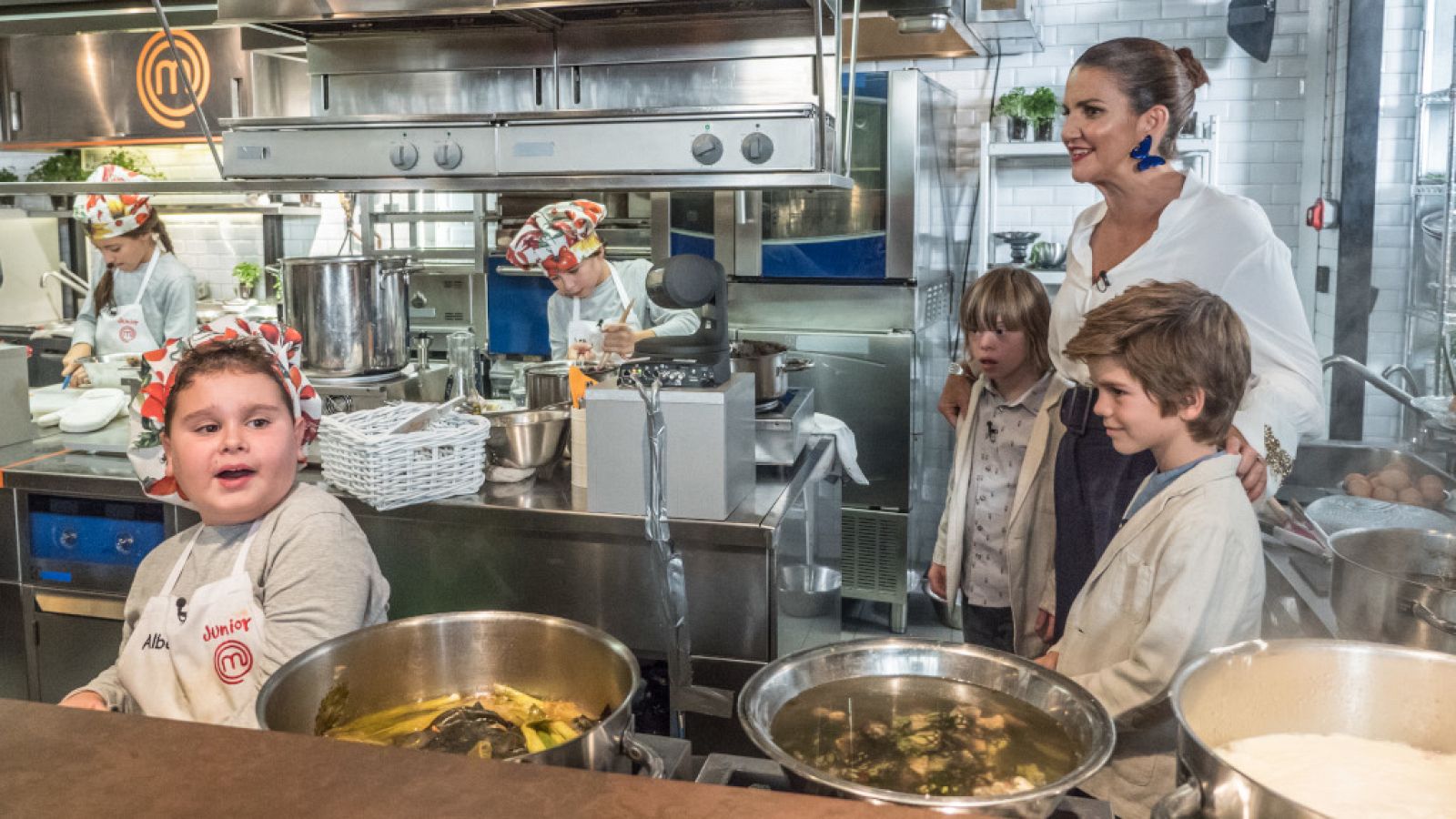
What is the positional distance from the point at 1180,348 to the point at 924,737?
111cm

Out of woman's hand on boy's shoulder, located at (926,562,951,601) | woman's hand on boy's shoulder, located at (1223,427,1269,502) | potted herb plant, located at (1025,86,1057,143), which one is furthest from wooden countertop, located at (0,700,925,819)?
potted herb plant, located at (1025,86,1057,143)

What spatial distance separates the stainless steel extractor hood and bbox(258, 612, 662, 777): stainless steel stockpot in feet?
5.61

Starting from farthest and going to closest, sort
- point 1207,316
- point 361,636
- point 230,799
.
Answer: point 1207,316, point 361,636, point 230,799

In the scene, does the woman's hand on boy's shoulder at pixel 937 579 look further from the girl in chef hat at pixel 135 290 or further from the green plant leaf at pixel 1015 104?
the girl in chef hat at pixel 135 290

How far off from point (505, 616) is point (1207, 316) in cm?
136

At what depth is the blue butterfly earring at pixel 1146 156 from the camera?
2484 millimetres

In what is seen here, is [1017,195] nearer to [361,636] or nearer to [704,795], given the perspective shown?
[361,636]

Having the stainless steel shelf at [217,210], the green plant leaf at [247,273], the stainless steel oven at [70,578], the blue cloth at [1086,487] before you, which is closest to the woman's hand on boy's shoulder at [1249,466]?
the blue cloth at [1086,487]

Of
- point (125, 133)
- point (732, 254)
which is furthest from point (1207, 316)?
point (125, 133)

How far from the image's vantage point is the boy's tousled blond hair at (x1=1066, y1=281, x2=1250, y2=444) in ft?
6.60

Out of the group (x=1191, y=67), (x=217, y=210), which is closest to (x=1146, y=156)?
(x=1191, y=67)

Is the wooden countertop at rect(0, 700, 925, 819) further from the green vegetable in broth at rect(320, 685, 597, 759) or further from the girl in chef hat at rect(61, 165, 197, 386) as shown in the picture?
the girl in chef hat at rect(61, 165, 197, 386)

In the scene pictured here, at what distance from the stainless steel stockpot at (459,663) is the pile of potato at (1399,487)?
229 centimetres

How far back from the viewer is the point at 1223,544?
187 cm
